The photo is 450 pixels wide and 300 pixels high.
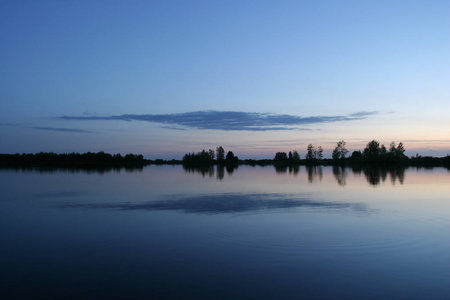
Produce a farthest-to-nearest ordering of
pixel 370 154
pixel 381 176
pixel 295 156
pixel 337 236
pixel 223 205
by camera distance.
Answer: pixel 295 156 < pixel 370 154 < pixel 381 176 < pixel 223 205 < pixel 337 236

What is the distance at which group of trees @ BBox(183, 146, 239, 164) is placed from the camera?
15488cm

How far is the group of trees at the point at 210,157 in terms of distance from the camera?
508 ft

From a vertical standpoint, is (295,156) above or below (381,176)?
above

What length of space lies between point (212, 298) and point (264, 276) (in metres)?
1.42

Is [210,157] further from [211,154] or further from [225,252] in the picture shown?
[225,252]

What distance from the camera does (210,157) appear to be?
163125 mm

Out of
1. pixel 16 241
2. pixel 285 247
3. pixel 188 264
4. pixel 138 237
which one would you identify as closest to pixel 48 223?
pixel 16 241

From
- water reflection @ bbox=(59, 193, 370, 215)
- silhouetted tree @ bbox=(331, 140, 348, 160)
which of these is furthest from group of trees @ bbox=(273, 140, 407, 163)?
water reflection @ bbox=(59, 193, 370, 215)

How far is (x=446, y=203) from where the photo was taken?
17.2 metres

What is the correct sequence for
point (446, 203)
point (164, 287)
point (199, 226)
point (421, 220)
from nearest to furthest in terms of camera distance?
point (164, 287)
point (199, 226)
point (421, 220)
point (446, 203)

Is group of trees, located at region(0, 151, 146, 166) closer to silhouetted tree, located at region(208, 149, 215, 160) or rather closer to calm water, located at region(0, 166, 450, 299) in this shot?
silhouetted tree, located at region(208, 149, 215, 160)

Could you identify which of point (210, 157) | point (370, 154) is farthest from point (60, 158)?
point (370, 154)

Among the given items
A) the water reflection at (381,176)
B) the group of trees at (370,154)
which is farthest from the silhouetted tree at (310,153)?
the water reflection at (381,176)

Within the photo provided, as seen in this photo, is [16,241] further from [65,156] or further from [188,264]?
[65,156]
